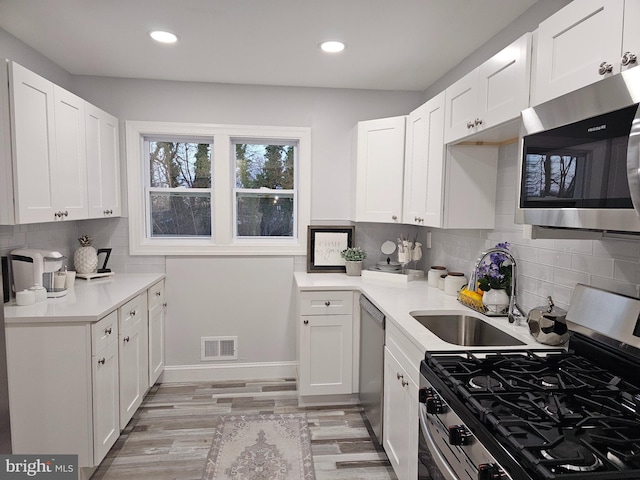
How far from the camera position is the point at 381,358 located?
2.36 m

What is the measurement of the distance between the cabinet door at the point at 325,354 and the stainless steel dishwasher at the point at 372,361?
13 centimetres

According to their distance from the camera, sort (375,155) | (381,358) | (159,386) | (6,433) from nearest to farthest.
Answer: (6,433) → (381,358) → (375,155) → (159,386)

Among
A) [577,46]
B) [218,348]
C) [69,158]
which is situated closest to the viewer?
[577,46]

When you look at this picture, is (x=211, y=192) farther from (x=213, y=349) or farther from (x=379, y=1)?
(x=379, y=1)

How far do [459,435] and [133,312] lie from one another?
224 centimetres

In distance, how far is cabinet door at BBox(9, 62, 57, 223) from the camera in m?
2.00

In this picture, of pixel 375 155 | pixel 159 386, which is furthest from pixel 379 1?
pixel 159 386

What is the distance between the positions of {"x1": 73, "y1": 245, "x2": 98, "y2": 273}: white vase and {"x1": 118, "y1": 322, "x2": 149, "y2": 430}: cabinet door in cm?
65

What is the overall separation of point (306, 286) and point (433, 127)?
4.61ft

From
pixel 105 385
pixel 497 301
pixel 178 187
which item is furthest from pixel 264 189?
pixel 497 301

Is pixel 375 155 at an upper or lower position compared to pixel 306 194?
upper

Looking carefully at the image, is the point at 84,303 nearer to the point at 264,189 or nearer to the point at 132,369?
the point at 132,369

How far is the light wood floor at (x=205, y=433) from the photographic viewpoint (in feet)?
7.53

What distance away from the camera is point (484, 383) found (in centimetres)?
133
